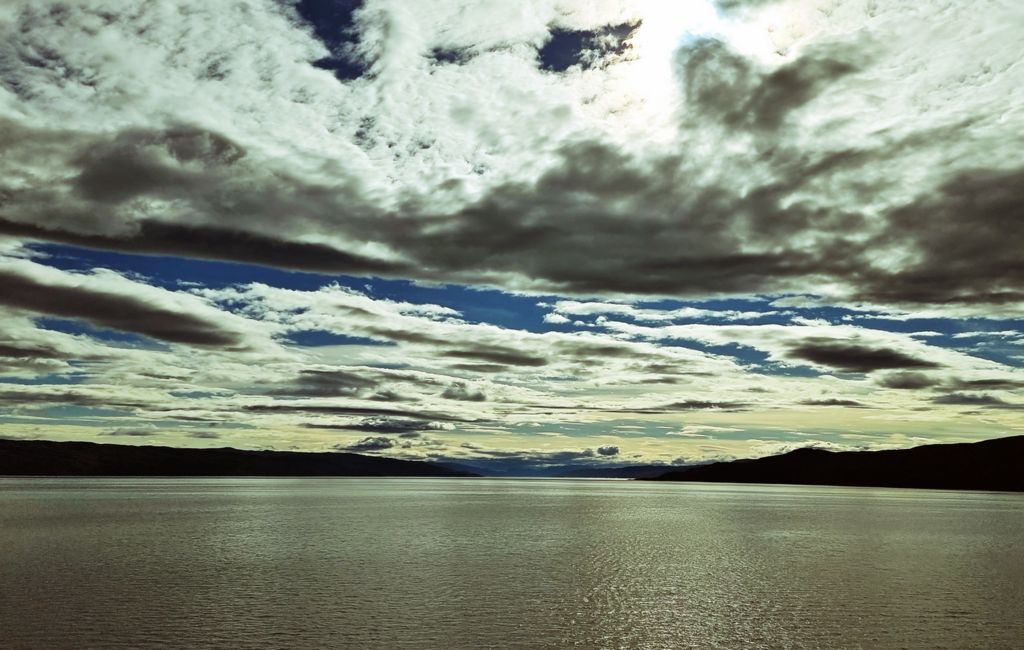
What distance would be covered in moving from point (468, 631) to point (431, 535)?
58.0 meters

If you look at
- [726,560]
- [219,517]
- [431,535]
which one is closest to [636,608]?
[726,560]

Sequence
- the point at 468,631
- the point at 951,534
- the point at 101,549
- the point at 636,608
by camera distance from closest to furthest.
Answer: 1. the point at 468,631
2. the point at 636,608
3. the point at 101,549
4. the point at 951,534

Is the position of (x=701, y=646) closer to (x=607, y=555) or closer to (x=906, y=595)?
(x=906, y=595)

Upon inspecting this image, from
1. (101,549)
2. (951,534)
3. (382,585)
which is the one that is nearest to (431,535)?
(101,549)

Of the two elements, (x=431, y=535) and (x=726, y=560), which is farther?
(x=431, y=535)

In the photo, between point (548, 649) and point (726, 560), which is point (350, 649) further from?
point (726, 560)

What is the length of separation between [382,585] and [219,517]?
8919 cm

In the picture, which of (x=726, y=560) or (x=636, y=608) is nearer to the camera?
(x=636, y=608)

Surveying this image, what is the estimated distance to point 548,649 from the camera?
3544 cm

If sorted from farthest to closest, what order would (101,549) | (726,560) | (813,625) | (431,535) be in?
(431,535)
(101,549)
(726,560)
(813,625)

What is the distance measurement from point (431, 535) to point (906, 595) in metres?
56.9

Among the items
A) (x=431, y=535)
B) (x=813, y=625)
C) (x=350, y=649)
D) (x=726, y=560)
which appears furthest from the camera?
(x=431, y=535)

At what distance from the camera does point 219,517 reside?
131 meters

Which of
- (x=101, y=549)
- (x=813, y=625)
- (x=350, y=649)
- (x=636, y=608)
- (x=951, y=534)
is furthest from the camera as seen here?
(x=951, y=534)
